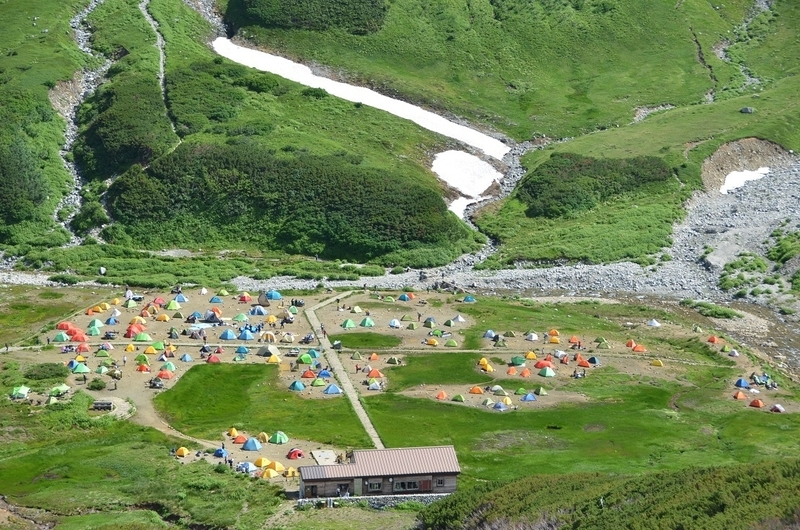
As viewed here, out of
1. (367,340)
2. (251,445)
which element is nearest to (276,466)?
(251,445)

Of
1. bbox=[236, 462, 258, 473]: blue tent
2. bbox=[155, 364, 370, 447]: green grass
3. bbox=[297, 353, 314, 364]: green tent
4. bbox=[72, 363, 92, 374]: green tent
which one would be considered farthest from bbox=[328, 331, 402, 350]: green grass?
bbox=[236, 462, 258, 473]: blue tent

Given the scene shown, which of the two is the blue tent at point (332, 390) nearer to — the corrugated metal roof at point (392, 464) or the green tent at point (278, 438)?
the green tent at point (278, 438)

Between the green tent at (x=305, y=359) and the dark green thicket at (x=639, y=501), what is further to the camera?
the green tent at (x=305, y=359)

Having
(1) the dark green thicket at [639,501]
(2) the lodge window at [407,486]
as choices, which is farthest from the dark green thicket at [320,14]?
(1) the dark green thicket at [639,501]

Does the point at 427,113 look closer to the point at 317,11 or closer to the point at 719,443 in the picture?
the point at 317,11

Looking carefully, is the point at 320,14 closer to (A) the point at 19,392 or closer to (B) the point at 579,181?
(B) the point at 579,181

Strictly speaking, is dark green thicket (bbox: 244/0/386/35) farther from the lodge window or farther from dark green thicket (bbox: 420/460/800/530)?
dark green thicket (bbox: 420/460/800/530)
